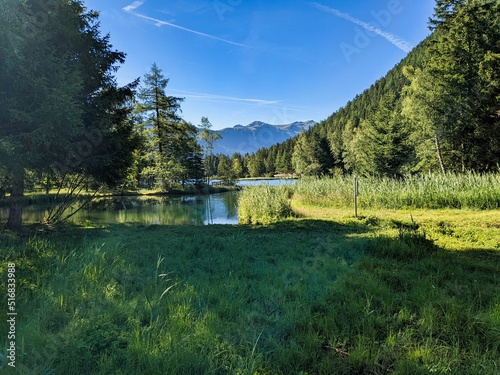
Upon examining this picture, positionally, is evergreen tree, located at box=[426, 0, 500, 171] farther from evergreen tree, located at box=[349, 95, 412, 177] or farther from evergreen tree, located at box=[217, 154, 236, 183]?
evergreen tree, located at box=[217, 154, 236, 183]

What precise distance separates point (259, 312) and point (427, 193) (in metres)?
10.7

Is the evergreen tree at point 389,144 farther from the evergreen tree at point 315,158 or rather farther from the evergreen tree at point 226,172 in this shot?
the evergreen tree at point 226,172

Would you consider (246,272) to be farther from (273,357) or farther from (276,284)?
(273,357)

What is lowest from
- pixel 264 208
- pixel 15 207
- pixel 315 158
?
pixel 264 208

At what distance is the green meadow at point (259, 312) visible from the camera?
1845mm

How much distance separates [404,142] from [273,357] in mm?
24447

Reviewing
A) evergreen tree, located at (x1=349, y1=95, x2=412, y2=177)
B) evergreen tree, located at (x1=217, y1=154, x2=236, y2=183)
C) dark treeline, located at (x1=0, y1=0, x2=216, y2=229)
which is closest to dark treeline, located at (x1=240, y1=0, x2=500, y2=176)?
evergreen tree, located at (x1=349, y1=95, x2=412, y2=177)

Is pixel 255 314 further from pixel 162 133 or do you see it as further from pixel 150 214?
pixel 162 133

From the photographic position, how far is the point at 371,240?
5.22 meters

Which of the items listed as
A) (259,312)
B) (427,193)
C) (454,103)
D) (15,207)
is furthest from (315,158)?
(259,312)

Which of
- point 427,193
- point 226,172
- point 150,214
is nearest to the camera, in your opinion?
point 427,193

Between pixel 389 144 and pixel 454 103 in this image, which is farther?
pixel 389 144

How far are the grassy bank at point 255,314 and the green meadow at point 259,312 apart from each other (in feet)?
0.04

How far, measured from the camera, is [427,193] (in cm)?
1067
